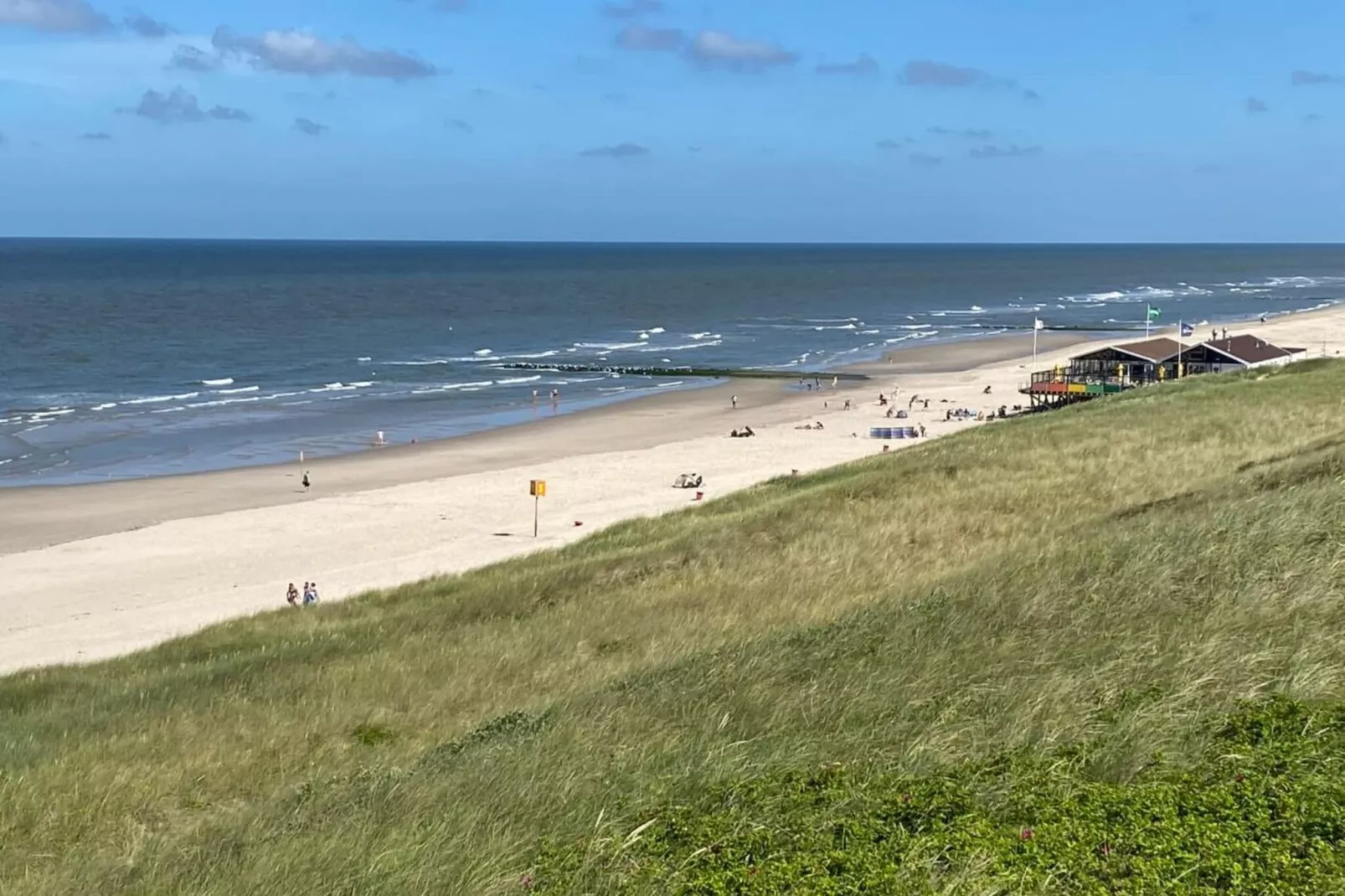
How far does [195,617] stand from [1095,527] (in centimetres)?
1777

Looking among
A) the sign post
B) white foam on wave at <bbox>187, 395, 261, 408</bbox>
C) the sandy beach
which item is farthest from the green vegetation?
white foam on wave at <bbox>187, 395, 261, 408</bbox>

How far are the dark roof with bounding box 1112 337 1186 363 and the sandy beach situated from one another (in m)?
6.53

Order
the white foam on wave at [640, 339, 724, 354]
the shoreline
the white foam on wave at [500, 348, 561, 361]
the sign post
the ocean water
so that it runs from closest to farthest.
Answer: the sign post < the shoreline < the ocean water < the white foam on wave at [500, 348, 561, 361] < the white foam on wave at [640, 339, 724, 354]

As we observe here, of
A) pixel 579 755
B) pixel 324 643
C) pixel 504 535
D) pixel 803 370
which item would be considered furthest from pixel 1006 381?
pixel 579 755

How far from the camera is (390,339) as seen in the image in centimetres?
9225

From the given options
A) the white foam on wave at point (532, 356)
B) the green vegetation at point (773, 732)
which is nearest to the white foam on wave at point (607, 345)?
the white foam on wave at point (532, 356)

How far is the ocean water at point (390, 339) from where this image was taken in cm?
5288

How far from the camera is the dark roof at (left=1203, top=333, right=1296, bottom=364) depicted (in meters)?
50.9

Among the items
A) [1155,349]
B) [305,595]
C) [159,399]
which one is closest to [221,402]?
[159,399]

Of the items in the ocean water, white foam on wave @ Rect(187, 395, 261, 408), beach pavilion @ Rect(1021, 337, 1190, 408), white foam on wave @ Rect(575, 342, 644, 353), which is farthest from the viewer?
white foam on wave @ Rect(575, 342, 644, 353)

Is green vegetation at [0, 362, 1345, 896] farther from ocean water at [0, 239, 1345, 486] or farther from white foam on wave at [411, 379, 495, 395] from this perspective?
white foam on wave at [411, 379, 495, 395]

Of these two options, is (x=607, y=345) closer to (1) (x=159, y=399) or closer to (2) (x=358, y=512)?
(1) (x=159, y=399)

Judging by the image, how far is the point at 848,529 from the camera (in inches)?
A: 754

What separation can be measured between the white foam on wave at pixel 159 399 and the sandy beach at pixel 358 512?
17497 millimetres
